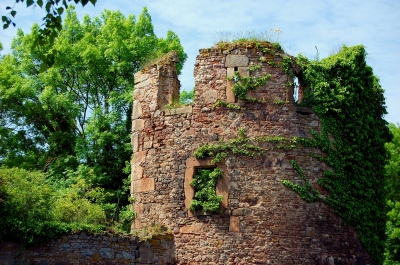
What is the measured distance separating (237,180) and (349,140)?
2.94 m

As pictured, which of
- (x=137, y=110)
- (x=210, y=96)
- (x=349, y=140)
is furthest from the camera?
(x=137, y=110)

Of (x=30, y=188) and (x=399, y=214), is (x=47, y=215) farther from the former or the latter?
(x=399, y=214)

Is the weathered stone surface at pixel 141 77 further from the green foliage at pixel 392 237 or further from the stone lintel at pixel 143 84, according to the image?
the green foliage at pixel 392 237

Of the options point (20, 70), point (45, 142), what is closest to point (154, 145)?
point (45, 142)

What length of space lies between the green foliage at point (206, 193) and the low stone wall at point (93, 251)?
96cm

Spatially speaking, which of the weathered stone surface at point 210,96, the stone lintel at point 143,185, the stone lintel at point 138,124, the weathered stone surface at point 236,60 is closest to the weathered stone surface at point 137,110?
the stone lintel at point 138,124

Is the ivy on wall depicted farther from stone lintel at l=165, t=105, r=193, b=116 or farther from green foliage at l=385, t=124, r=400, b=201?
green foliage at l=385, t=124, r=400, b=201

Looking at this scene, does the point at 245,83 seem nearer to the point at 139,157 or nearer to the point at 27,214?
the point at 139,157

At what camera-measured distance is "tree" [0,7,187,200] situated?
23391 mm

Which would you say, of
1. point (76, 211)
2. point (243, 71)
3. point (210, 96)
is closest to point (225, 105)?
point (210, 96)

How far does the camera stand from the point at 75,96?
85.4 feet

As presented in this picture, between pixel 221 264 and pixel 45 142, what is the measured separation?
12.4 m

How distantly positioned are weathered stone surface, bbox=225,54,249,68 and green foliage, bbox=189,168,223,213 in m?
2.49

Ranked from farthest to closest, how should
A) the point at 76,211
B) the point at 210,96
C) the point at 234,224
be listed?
the point at 210,96 < the point at 76,211 < the point at 234,224
